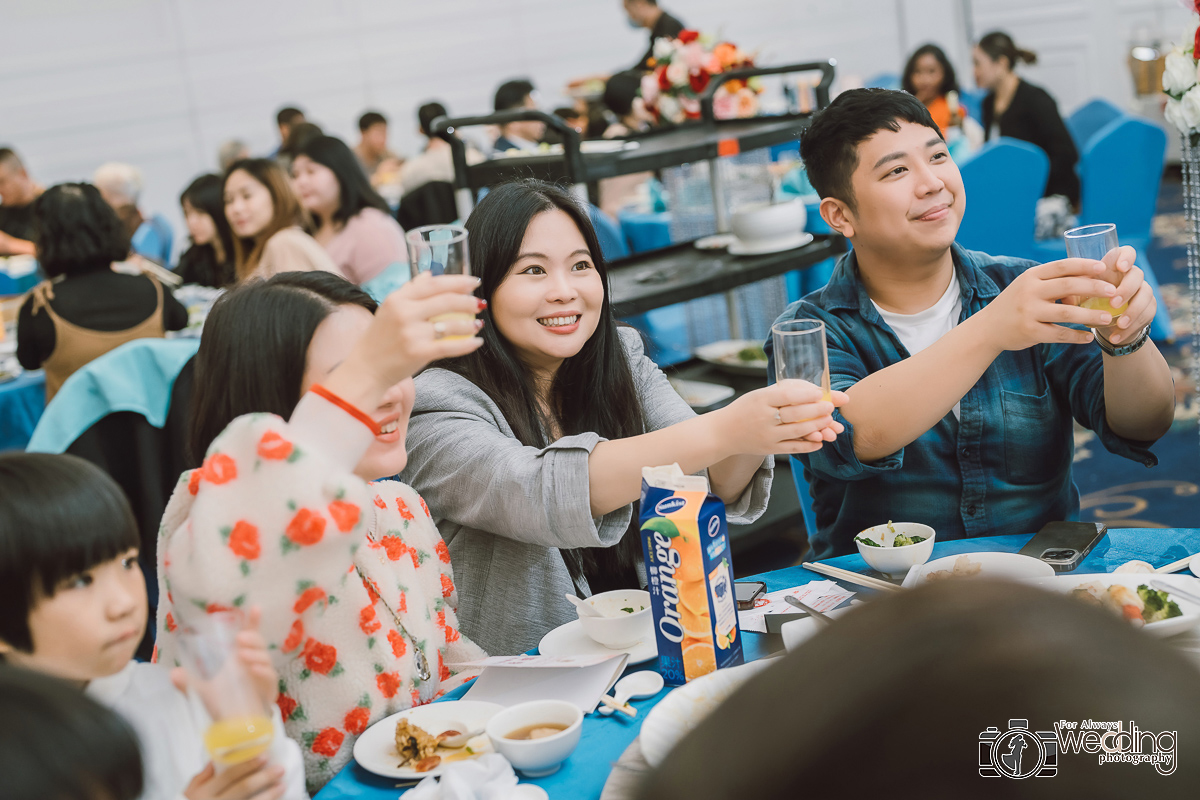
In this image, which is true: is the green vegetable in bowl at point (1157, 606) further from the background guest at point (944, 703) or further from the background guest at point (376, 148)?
the background guest at point (376, 148)

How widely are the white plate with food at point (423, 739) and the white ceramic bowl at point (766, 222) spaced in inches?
81.9

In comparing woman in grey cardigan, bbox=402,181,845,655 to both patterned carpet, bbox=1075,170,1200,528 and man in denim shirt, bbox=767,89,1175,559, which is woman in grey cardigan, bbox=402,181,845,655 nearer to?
man in denim shirt, bbox=767,89,1175,559

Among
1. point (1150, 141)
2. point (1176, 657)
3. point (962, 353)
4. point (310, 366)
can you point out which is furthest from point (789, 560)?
point (1176, 657)

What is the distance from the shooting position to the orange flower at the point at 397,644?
4.33 feet

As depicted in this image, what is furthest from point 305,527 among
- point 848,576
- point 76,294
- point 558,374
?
point 76,294

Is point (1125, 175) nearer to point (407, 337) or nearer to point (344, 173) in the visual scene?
point (344, 173)

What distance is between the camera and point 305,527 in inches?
39.0

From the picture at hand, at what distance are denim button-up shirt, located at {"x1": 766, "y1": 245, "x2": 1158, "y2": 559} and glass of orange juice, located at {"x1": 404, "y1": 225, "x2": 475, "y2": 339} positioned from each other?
32.4 inches

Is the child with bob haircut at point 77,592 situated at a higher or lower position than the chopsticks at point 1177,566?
higher

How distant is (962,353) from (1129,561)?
37cm

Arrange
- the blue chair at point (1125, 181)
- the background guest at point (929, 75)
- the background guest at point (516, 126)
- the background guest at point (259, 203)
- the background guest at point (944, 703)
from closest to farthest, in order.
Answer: the background guest at point (944, 703)
the background guest at point (259, 203)
the blue chair at point (1125, 181)
the background guest at point (929, 75)
the background guest at point (516, 126)

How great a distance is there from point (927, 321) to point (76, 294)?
9.16 ft

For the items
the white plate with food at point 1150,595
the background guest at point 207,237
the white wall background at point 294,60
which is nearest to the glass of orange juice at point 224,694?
the white plate with food at point 1150,595

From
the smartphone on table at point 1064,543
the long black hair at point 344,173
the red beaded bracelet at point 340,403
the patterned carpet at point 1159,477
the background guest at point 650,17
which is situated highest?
the background guest at point 650,17
